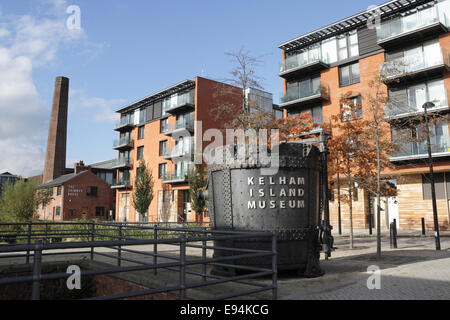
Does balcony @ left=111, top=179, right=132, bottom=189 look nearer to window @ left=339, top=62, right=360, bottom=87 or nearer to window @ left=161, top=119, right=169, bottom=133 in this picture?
window @ left=161, top=119, right=169, bottom=133

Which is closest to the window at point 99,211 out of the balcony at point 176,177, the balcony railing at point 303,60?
the balcony at point 176,177

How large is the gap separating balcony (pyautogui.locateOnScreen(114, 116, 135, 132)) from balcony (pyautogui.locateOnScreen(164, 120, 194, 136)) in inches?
381

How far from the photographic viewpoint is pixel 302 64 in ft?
99.8

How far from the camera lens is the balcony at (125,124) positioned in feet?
155

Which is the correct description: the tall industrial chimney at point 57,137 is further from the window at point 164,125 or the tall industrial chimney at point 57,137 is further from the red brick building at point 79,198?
the window at point 164,125

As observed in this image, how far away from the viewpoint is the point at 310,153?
797 cm

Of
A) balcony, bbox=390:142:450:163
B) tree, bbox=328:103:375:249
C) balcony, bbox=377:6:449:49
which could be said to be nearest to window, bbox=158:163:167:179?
balcony, bbox=390:142:450:163

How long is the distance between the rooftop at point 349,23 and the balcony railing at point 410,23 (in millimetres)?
1343

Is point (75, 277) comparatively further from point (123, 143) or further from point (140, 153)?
point (123, 143)

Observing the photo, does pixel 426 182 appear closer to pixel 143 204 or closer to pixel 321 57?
pixel 321 57

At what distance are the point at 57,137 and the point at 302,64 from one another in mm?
40357
